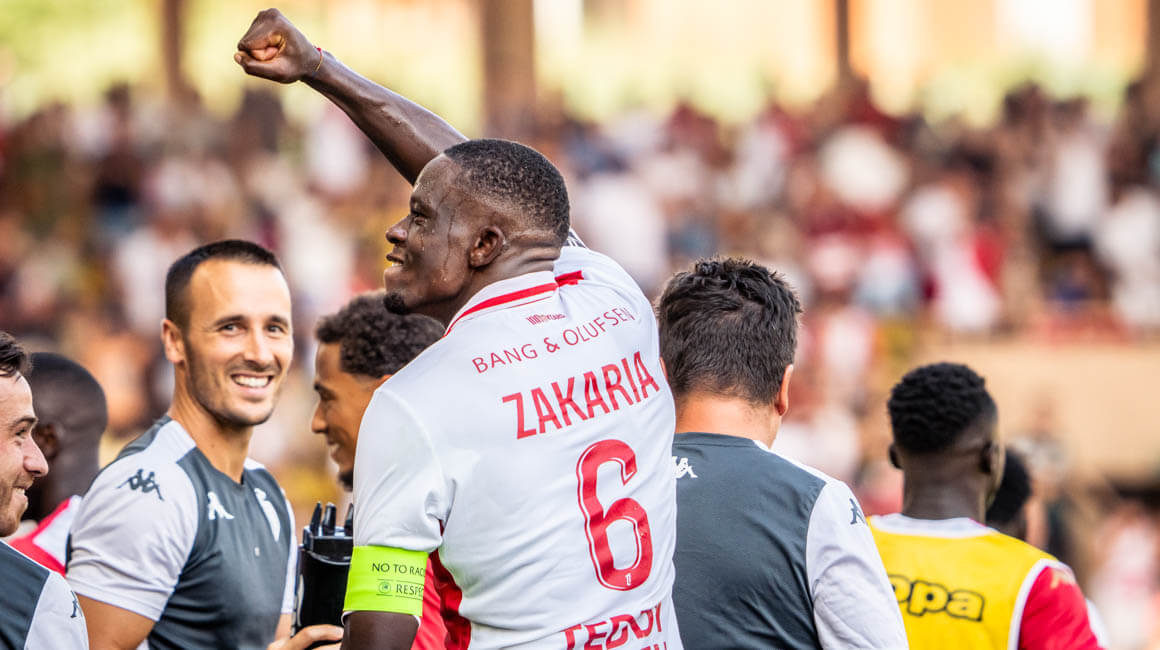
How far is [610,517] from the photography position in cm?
316

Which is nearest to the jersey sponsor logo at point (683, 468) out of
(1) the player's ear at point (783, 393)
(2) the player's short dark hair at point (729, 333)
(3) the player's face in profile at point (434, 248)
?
(2) the player's short dark hair at point (729, 333)

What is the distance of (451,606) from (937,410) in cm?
176

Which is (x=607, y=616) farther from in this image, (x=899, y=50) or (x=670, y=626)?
(x=899, y=50)

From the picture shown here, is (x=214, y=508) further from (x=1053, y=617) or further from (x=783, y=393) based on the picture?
(x=1053, y=617)

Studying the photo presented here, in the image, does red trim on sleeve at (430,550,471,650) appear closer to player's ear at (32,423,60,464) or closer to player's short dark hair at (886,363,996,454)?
player's short dark hair at (886,363,996,454)

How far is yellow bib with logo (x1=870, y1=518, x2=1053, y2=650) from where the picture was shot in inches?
156

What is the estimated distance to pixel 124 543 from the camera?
3.89 meters

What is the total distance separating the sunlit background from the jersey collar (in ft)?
26.1

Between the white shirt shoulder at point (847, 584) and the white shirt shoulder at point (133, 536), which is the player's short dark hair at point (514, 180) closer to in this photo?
the white shirt shoulder at point (847, 584)

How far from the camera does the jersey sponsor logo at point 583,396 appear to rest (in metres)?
3.08

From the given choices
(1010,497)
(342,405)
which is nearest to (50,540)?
(342,405)

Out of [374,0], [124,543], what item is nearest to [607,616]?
[124,543]

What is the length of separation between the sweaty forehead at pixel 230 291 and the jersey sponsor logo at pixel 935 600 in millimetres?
1900

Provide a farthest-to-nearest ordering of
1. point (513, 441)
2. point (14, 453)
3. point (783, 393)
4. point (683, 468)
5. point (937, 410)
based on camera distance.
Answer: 1. point (937, 410)
2. point (783, 393)
3. point (683, 468)
4. point (14, 453)
5. point (513, 441)
